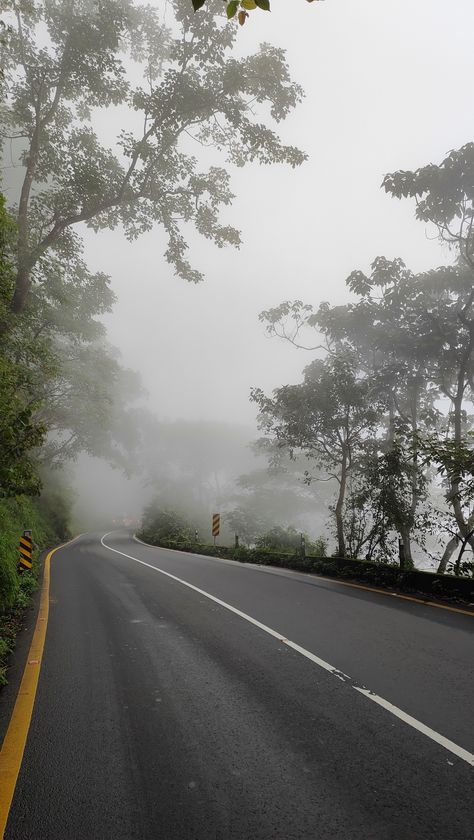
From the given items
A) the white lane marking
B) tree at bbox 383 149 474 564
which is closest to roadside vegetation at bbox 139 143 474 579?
tree at bbox 383 149 474 564

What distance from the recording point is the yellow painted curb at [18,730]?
97.6 inches

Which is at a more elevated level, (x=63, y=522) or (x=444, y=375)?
(x=444, y=375)

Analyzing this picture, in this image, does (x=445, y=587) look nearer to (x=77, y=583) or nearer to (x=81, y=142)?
(x=77, y=583)

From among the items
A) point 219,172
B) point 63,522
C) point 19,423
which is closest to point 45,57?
point 219,172

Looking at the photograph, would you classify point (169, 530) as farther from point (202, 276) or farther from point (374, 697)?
point (374, 697)

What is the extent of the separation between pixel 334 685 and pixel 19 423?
515cm

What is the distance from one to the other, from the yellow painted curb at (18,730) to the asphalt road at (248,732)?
55mm

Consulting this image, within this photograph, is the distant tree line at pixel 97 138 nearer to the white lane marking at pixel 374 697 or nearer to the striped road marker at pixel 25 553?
the striped road marker at pixel 25 553

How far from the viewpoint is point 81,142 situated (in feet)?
42.3

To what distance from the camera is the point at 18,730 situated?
3227 millimetres

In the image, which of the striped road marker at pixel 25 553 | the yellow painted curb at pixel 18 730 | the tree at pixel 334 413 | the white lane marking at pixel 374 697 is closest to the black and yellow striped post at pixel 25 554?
the striped road marker at pixel 25 553

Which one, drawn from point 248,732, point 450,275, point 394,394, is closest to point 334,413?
point 394,394

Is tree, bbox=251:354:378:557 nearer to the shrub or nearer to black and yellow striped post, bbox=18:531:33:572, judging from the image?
black and yellow striped post, bbox=18:531:33:572

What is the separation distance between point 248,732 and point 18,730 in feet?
5.80
